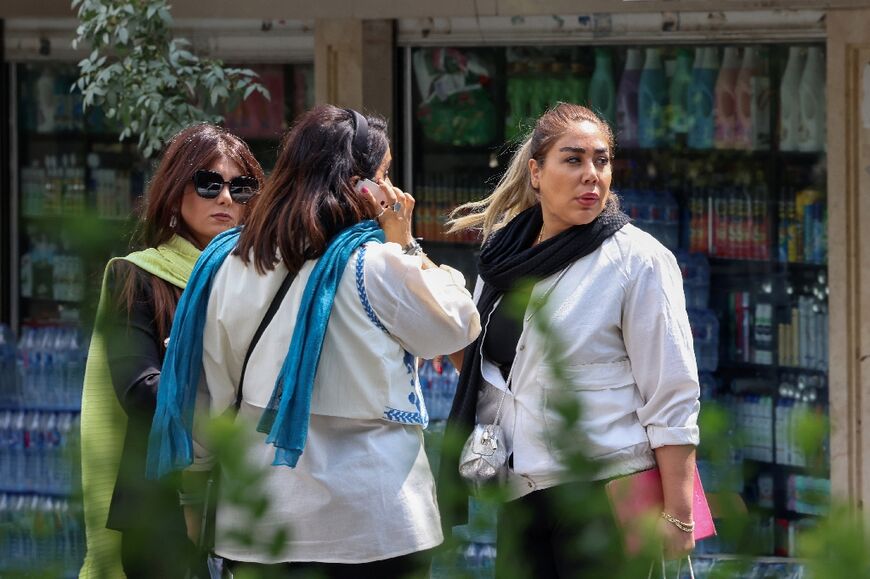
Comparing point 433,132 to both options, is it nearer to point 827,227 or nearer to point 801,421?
point 827,227

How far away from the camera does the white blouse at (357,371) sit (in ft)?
8.43

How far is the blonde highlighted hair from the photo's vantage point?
3133mm

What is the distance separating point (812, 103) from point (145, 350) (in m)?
3.71

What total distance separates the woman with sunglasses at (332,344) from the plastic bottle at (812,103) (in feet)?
11.2

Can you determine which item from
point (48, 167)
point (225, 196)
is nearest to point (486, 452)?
point (225, 196)

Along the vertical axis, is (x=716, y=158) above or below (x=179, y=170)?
above

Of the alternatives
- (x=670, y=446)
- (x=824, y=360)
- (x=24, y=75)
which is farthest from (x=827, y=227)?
(x=24, y=75)

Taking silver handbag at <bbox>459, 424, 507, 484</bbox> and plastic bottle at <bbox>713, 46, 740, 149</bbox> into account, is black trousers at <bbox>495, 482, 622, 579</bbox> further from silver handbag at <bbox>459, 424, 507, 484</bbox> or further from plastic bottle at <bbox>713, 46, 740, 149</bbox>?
plastic bottle at <bbox>713, 46, 740, 149</bbox>

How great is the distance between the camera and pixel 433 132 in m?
6.41

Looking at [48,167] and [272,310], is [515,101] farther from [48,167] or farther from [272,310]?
[272,310]

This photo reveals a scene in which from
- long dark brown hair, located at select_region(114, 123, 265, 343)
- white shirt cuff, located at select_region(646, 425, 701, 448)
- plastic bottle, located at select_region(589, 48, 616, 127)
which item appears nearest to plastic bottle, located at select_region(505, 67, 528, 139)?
plastic bottle, located at select_region(589, 48, 616, 127)

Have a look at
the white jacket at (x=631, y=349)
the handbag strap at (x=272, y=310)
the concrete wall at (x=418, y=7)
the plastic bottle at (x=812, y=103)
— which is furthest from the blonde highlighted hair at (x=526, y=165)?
the plastic bottle at (x=812, y=103)

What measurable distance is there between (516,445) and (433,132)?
3.65 m

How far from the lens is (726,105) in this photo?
595cm
